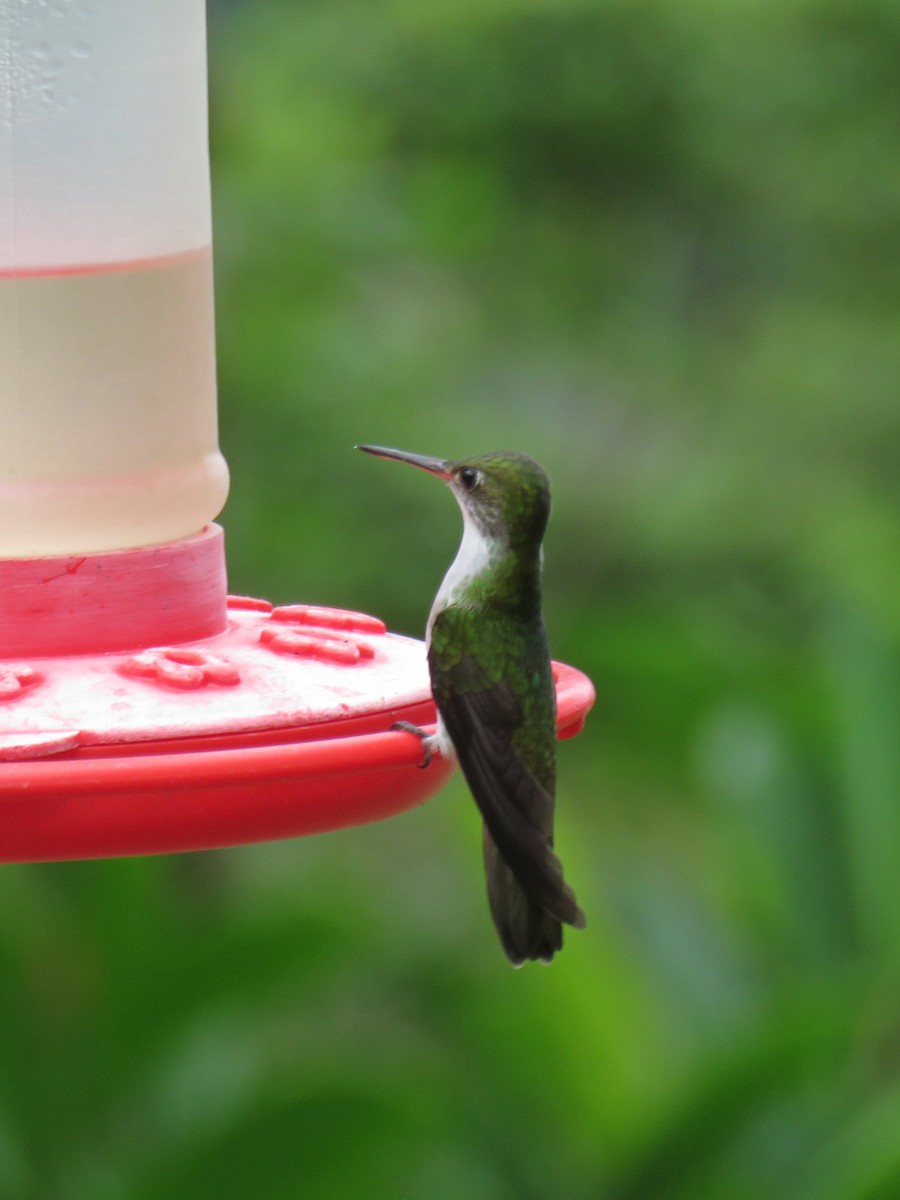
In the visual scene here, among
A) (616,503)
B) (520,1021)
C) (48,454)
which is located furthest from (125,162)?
(616,503)

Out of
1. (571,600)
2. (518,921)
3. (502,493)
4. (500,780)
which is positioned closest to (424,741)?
(500,780)

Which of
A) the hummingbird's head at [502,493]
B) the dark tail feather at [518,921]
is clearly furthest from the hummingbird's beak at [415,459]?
the dark tail feather at [518,921]

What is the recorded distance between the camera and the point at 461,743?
8.79 ft

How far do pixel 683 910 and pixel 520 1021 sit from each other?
3.68 feet

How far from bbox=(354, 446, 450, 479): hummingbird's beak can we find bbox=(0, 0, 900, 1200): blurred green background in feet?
7.45

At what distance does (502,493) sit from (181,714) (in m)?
0.95

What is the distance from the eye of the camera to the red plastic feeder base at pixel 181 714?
222cm

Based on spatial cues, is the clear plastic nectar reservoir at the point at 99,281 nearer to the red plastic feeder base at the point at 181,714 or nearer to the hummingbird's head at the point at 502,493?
the red plastic feeder base at the point at 181,714

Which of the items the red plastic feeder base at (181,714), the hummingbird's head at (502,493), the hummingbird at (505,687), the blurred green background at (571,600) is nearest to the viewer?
the red plastic feeder base at (181,714)

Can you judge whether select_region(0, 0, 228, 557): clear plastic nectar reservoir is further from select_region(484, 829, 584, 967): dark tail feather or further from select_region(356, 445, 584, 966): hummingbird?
select_region(484, 829, 584, 967): dark tail feather

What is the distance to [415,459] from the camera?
2932 mm

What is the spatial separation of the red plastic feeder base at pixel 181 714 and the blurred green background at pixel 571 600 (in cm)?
243

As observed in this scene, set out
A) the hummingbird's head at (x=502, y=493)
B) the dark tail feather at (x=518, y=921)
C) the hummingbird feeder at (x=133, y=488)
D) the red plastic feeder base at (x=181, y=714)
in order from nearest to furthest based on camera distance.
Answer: the red plastic feeder base at (x=181, y=714) → the hummingbird feeder at (x=133, y=488) → the dark tail feather at (x=518, y=921) → the hummingbird's head at (x=502, y=493)

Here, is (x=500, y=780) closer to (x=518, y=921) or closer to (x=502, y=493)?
(x=518, y=921)
